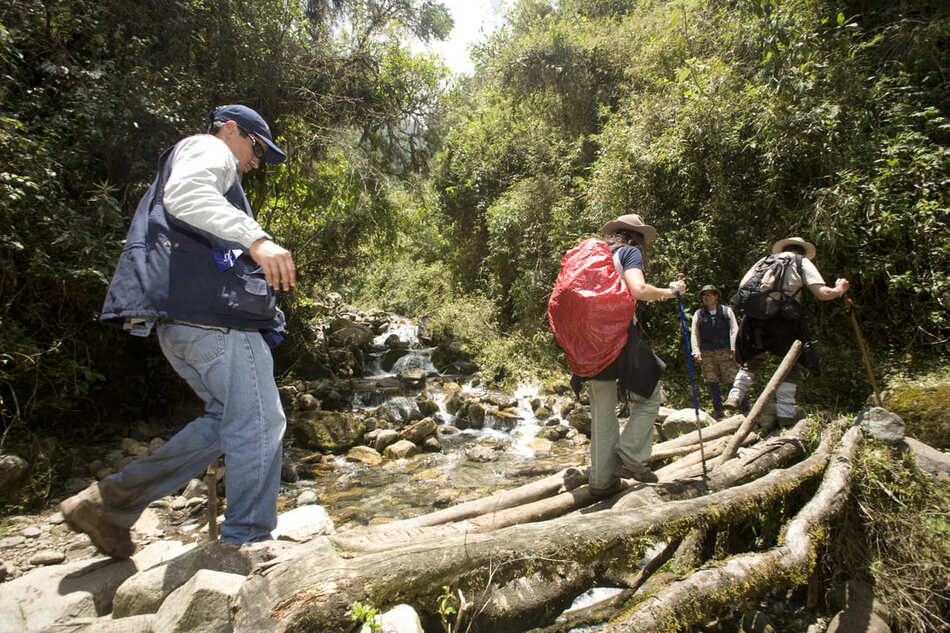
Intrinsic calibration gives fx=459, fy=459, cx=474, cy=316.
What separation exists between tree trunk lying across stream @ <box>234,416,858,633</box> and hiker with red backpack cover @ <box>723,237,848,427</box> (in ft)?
5.04

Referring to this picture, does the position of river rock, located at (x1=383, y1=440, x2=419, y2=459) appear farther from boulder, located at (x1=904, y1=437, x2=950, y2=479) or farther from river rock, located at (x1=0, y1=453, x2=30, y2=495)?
boulder, located at (x1=904, y1=437, x2=950, y2=479)

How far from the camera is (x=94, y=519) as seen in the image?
7.11ft

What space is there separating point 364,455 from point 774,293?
5.95 metres

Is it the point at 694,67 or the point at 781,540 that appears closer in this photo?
the point at 781,540

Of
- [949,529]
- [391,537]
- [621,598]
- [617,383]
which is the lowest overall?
[621,598]

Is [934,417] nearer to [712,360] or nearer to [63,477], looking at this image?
[712,360]

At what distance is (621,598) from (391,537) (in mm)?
1575

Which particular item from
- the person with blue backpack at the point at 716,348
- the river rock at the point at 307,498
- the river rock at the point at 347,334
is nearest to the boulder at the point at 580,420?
the person with blue backpack at the point at 716,348

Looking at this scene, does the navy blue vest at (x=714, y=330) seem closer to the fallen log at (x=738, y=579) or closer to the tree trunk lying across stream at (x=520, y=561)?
the tree trunk lying across stream at (x=520, y=561)

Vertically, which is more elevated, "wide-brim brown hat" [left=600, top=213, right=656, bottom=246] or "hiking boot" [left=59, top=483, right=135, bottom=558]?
"wide-brim brown hat" [left=600, top=213, right=656, bottom=246]

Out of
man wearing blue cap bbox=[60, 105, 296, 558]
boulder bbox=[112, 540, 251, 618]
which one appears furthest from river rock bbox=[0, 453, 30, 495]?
boulder bbox=[112, 540, 251, 618]

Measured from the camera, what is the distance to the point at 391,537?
89.5 inches

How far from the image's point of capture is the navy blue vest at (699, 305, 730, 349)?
21.4 feet

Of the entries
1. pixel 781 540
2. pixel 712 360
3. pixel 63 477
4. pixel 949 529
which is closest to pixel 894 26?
pixel 712 360
